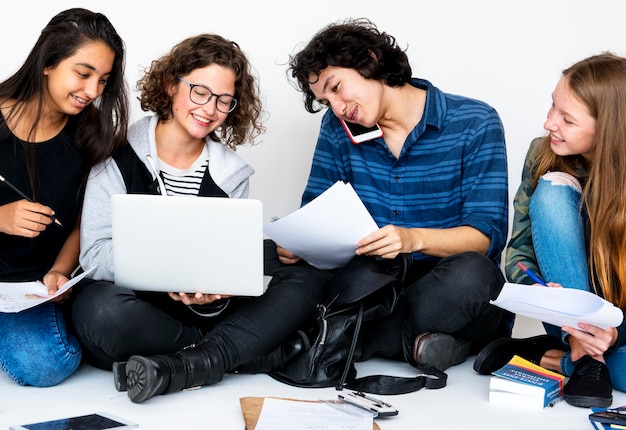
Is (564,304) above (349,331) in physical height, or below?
above

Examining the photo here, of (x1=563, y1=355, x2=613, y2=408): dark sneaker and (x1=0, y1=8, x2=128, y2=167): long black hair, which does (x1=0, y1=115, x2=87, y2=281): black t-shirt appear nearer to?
(x1=0, y1=8, x2=128, y2=167): long black hair

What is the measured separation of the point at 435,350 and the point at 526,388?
1.12 ft

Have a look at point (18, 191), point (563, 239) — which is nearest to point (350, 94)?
point (563, 239)

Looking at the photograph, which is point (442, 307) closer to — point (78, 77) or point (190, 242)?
point (190, 242)

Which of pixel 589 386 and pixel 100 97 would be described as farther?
pixel 100 97

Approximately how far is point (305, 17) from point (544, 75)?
99 cm

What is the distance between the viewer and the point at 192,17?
3.39 meters

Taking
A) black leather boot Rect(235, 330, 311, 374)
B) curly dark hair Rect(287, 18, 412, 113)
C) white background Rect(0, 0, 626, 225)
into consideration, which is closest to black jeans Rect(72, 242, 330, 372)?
black leather boot Rect(235, 330, 311, 374)

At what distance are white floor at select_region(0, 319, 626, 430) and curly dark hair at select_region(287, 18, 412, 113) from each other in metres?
0.93

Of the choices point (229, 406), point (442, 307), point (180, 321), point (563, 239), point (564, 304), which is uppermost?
point (563, 239)

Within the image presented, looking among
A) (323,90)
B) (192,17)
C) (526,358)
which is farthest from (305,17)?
(526,358)

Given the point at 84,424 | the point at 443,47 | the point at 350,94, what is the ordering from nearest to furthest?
the point at 84,424
the point at 350,94
the point at 443,47

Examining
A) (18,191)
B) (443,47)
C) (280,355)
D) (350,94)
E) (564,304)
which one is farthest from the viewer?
(443,47)

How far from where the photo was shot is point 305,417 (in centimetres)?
199
